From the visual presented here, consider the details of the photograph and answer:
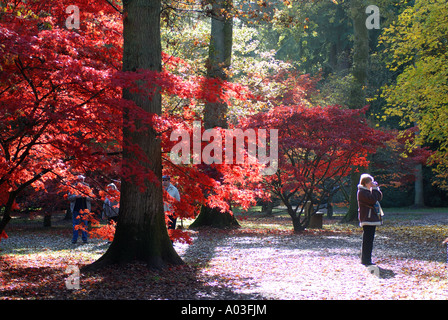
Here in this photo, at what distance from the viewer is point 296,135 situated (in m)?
14.6

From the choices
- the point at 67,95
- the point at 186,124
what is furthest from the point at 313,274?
the point at 67,95

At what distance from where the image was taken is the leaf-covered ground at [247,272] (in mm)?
6254

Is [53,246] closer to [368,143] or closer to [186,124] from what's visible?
[186,124]

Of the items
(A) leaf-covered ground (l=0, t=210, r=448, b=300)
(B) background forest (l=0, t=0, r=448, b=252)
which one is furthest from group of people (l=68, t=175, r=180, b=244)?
(A) leaf-covered ground (l=0, t=210, r=448, b=300)

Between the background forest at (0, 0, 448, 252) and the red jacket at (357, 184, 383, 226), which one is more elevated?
the background forest at (0, 0, 448, 252)

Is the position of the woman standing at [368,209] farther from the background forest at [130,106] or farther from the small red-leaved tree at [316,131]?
the small red-leaved tree at [316,131]

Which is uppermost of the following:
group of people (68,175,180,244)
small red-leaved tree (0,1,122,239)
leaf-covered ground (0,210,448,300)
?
small red-leaved tree (0,1,122,239)

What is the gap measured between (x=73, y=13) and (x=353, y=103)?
44.1 feet

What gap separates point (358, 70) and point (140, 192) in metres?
14.2

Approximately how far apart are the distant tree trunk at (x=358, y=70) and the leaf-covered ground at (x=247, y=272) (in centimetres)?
655

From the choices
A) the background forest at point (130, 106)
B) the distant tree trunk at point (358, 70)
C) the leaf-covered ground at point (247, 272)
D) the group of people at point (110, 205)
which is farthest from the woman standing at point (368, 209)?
the distant tree trunk at point (358, 70)

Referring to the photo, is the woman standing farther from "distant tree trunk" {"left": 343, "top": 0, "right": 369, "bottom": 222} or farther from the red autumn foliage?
"distant tree trunk" {"left": 343, "top": 0, "right": 369, "bottom": 222}

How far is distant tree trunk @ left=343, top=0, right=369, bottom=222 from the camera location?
62.8 ft

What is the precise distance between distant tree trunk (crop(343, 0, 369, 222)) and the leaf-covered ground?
6555 mm
